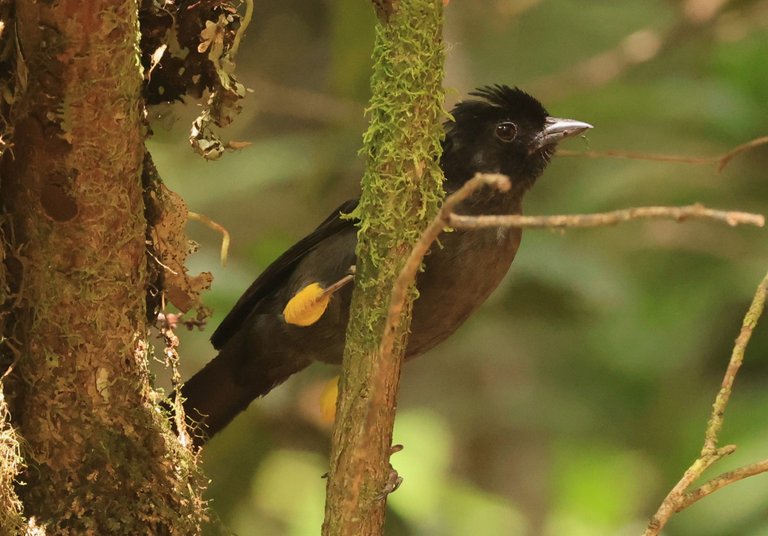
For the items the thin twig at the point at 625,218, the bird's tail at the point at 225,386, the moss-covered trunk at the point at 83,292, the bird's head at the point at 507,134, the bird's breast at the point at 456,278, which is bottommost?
the thin twig at the point at 625,218

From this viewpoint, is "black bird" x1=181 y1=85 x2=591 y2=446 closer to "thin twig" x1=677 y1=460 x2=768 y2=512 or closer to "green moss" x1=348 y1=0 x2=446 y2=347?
"green moss" x1=348 y1=0 x2=446 y2=347

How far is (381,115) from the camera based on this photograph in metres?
2.45

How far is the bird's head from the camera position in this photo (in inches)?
148

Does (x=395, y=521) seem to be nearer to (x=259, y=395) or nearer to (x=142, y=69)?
(x=259, y=395)

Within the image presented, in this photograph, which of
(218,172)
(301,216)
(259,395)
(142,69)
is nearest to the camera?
(142,69)

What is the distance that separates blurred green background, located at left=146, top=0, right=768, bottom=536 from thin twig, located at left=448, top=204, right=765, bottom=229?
2.74m

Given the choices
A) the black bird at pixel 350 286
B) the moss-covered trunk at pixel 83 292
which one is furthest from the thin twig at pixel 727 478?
the black bird at pixel 350 286

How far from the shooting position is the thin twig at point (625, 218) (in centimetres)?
160

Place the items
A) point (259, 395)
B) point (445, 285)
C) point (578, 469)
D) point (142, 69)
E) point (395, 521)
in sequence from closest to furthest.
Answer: point (142, 69), point (445, 285), point (259, 395), point (395, 521), point (578, 469)

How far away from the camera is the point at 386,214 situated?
7.98 feet

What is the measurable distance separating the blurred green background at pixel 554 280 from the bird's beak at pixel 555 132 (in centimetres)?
121

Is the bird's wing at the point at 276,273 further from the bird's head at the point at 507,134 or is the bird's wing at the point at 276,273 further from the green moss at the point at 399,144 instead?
the green moss at the point at 399,144

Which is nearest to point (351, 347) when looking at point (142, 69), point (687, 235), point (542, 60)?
point (142, 69)

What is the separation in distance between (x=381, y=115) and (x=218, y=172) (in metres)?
3.05
